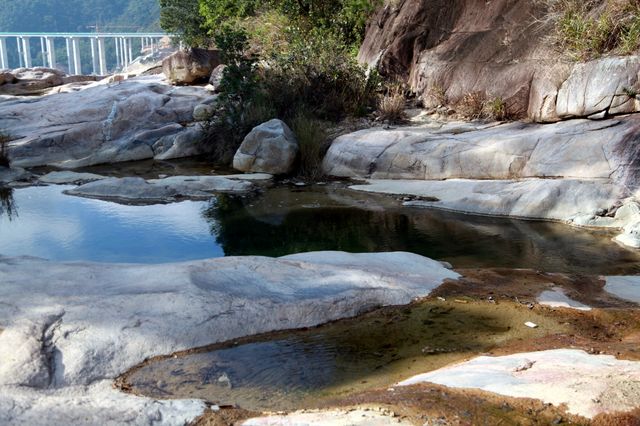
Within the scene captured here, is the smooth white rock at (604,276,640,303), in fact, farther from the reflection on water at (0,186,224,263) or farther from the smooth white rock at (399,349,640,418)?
the reflection on water at (0,186,224,263)

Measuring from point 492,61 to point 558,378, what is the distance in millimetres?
8768

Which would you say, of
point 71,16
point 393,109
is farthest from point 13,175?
point 71,16

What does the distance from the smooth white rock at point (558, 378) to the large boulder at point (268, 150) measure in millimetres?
6852

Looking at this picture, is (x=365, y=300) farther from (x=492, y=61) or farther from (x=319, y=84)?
(x=319, y=84)

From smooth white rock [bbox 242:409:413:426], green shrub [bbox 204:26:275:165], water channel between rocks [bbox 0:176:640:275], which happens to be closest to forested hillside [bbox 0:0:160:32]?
green shrub [bbox 204:26:275:165]

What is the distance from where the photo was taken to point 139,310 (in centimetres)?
369

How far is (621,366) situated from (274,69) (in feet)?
32.7

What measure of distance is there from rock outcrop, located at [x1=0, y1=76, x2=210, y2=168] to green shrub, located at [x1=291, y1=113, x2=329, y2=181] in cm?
243

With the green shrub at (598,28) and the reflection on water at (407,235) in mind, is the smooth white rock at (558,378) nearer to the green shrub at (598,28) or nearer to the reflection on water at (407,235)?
the reflection on water at (407,235)

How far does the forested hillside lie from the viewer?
68.5 m

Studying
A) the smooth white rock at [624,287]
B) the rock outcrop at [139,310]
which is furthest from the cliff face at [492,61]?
the rock outcrop at [139,310]

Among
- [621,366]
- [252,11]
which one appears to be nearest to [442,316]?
[621,366]

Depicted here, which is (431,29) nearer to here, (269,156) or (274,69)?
(274,69)

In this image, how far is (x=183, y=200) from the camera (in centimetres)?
838
